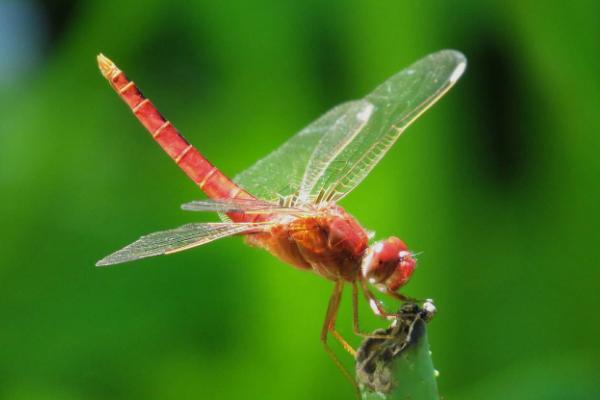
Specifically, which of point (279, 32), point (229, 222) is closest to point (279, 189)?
point (229, 222)

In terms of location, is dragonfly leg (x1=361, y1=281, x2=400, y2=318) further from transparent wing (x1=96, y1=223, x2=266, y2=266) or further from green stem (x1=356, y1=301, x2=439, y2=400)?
green stem (x1=356, y1=301, x2=439, y2=400)

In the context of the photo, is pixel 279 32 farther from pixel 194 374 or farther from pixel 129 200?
pixel 194 374

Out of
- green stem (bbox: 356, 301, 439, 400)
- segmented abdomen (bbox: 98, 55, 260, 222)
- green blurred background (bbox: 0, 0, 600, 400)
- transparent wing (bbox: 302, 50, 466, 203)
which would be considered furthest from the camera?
green blurred background (bbox: 0, 0, 600, 400)

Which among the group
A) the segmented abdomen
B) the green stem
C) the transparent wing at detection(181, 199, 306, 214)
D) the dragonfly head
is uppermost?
the segmented abdomen

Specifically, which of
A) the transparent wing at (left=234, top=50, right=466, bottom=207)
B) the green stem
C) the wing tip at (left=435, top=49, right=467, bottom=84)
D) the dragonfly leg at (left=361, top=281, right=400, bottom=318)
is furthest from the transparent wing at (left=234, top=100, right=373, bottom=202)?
the green stem

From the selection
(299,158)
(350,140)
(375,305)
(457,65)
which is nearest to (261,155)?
(299,158)

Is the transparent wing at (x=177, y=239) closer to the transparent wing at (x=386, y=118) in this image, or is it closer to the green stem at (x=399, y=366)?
the transparent wing at (x=386, y=118)

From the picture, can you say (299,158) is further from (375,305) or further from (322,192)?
(375,305)
